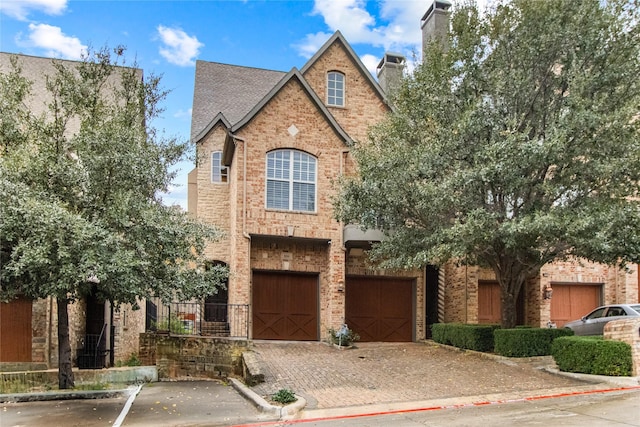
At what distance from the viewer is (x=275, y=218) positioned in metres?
17.9

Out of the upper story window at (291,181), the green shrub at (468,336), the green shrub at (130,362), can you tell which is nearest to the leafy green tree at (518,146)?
the green shrub at (468,336)

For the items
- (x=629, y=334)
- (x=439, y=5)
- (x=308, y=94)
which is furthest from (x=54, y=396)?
(x=439, y=5)

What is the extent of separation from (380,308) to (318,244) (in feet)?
11.1

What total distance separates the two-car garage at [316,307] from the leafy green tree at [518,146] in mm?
4815

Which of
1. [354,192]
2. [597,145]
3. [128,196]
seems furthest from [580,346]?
[128,196]

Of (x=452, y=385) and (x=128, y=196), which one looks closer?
(x=128, y=196)

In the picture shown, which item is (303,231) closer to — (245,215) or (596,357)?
(245,215)

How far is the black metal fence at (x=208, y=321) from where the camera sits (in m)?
17.1

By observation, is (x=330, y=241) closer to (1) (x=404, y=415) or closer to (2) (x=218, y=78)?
(1) (x=404, y=415)

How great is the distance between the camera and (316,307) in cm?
1870

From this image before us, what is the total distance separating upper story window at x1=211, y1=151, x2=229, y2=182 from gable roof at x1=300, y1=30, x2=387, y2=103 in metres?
5.03

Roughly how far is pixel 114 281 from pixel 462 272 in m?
13.6

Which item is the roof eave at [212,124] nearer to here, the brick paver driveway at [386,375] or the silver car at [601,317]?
the brick paver driveway at [386,375]

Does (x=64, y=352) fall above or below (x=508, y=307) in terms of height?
below
